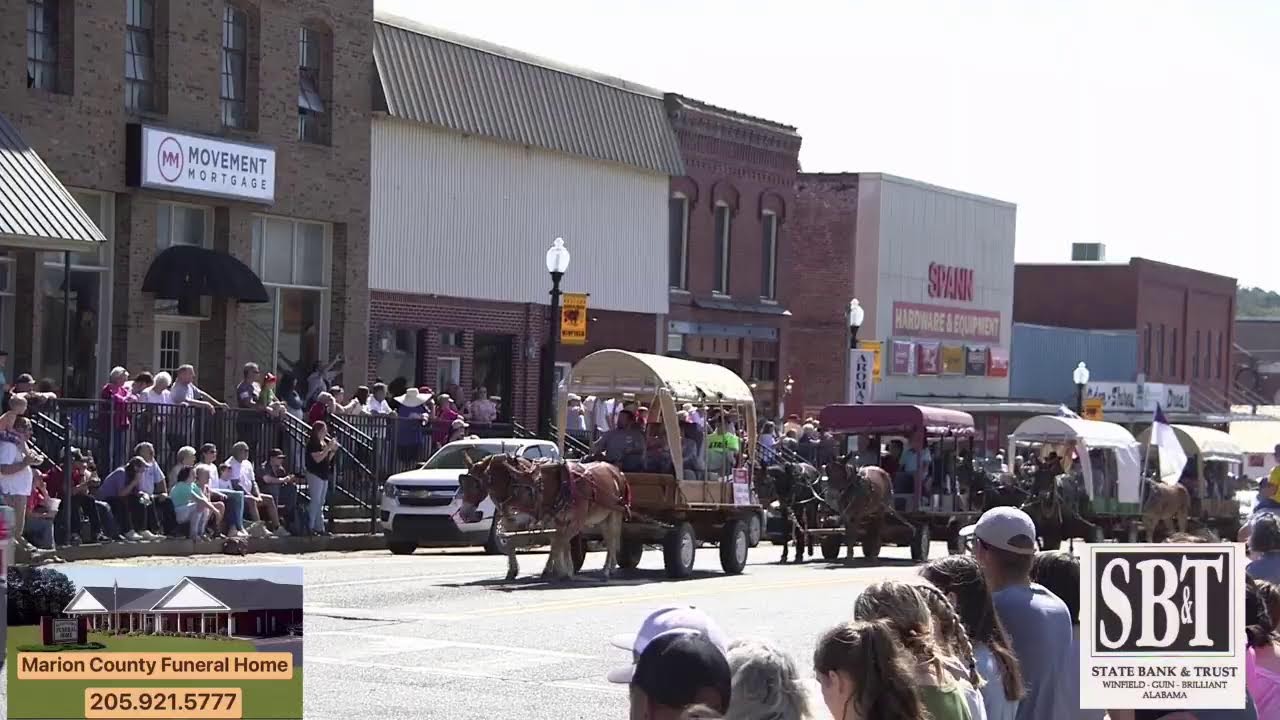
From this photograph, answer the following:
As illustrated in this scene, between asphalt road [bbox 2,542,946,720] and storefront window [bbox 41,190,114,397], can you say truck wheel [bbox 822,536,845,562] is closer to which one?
asphalt road [bbox 2,542,946,720]

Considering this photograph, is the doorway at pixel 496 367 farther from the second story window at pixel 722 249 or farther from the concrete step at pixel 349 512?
the concrete step at pixel 349 512

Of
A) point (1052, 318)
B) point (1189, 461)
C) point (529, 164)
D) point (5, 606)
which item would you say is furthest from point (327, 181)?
point (1052, 318)

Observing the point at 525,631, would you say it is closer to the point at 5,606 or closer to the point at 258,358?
the point at 5,606

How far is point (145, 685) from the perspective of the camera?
209 inches

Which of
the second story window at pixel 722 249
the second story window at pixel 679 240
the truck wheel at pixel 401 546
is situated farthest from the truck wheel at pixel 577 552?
the second story window at pixel 722 249

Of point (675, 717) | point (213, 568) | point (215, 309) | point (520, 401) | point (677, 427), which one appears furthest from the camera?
point (520, 401)

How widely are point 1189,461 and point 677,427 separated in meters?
22.4

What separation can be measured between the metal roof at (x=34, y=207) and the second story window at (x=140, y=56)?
3.19 meters

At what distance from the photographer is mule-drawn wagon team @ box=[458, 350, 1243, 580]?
23.9 metres

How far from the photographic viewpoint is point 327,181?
37656mm

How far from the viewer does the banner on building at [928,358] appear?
60781 millimetres

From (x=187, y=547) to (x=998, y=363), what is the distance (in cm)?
4372

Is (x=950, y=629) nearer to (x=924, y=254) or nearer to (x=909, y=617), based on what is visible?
(x=909, y=617)

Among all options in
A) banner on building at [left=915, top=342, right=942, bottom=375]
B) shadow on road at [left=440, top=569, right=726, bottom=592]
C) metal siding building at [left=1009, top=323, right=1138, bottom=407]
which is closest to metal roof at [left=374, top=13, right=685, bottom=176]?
banner on building at [left=915, top=342, right=942, bottom=375]
